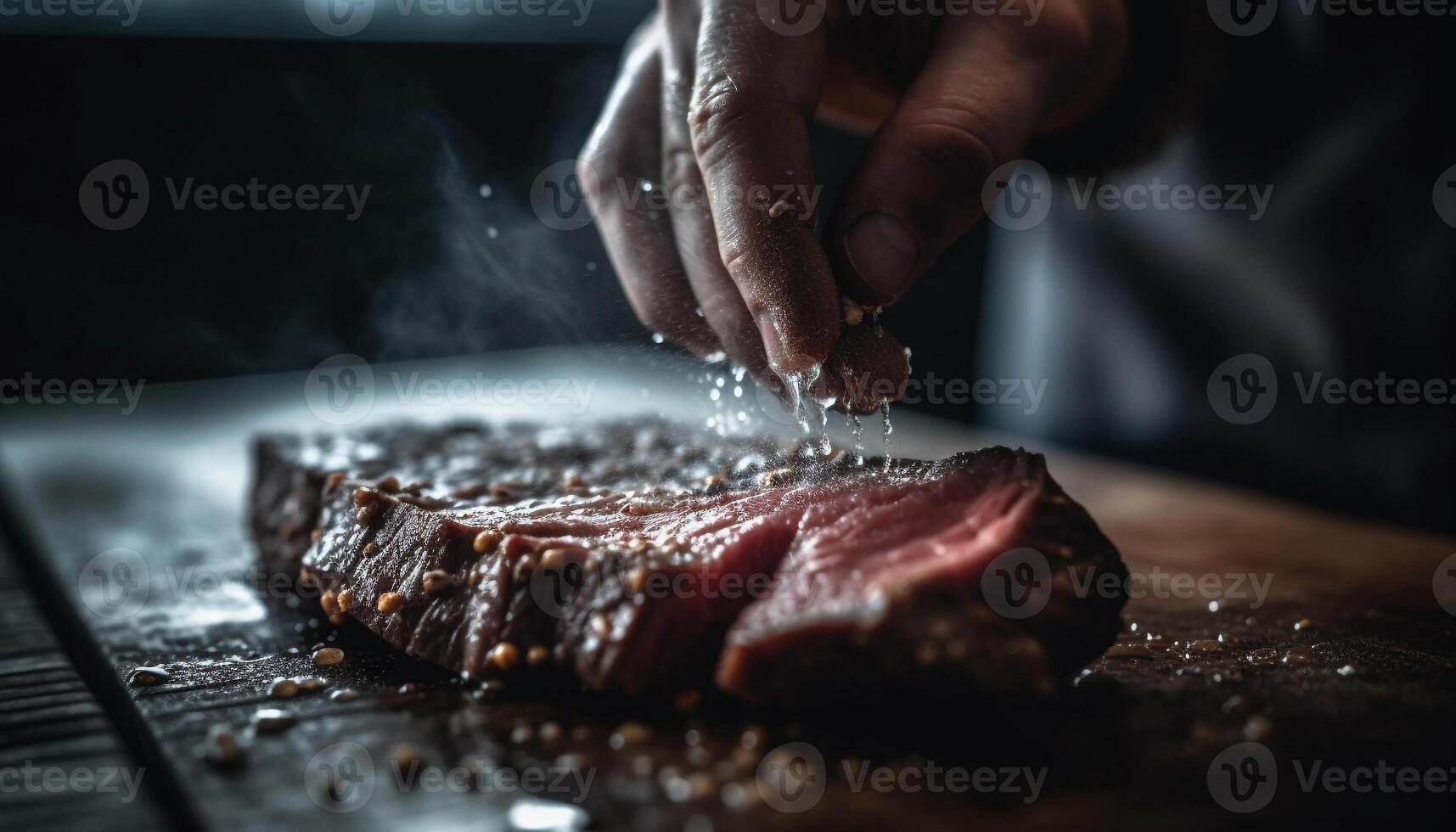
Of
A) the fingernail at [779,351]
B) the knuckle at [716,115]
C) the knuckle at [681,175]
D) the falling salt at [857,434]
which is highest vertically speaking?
the knuckle at [716,115]

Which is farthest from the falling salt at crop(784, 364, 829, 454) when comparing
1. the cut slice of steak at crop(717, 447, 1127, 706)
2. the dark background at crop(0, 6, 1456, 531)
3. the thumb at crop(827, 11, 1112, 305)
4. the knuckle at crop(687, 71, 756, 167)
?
the dark background at crop(0, 6, 1456, 531)

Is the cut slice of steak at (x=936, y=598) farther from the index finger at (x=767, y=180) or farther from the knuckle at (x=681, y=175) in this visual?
the knuckle at (x=681, y=175)

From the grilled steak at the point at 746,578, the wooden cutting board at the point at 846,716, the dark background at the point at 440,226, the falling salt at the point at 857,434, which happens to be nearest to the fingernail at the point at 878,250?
the falling salt at the point at 857,434

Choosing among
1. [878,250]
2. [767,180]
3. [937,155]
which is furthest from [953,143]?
[767,180]

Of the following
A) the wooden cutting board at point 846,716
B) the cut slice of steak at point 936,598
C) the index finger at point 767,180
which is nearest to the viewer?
the wooden cutting board at point 846,716

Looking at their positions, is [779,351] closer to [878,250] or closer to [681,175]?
[878,250]

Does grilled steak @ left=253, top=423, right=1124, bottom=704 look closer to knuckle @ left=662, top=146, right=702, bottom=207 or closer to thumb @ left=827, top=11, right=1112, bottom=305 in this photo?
thumb @ left=827, top=11, right=1112, bottom=305

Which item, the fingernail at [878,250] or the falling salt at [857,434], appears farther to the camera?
the falling salt at [857,434]
